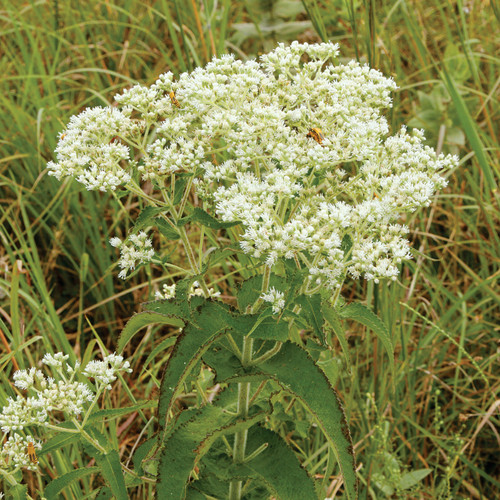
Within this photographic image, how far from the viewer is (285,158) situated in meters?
2.19

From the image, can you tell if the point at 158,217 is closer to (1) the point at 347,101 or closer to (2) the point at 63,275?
(1) the point at 347,101

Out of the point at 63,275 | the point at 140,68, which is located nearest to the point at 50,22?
the point at 140,68

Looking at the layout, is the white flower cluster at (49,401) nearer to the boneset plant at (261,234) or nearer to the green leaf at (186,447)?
the boneset plant at (261,234)

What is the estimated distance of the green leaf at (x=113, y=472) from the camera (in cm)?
231

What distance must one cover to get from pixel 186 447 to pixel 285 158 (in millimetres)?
1031

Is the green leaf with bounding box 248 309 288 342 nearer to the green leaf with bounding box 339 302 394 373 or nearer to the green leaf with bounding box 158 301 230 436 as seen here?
the green leaf with bounding box 158 301 230 436

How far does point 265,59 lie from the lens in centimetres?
255

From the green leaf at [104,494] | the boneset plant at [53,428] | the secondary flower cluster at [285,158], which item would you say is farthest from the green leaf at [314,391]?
the green leaf at [104,494]

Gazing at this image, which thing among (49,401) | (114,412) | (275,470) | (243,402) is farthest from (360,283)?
(49,401)

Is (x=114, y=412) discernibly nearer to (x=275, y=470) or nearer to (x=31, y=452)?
(x=31, y=452)

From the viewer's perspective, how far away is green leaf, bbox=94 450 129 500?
2.31 m

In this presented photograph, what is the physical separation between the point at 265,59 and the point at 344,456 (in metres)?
1.51

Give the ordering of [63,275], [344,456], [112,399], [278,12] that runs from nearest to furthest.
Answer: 1. [344,456]
2. [112,399]
3. [63,275]
4. [278,12]

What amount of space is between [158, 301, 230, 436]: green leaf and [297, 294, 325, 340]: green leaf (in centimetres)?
26
